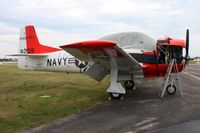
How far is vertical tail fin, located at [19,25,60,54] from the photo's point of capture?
15810 millimetres

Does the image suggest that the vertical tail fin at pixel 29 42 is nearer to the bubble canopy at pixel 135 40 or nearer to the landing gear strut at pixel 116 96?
the bubble canopy at pixel 135 40

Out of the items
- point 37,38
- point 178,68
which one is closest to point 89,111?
point 178,68

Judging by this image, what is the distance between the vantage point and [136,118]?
781 cm

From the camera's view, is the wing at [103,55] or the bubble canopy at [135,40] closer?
the wing at [103,55]

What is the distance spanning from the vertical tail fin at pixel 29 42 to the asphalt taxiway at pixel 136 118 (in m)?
6.57

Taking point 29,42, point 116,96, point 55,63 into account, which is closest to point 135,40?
point 116,96

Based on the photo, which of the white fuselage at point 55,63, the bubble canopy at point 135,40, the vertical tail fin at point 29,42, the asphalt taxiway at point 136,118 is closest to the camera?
the asphalt taxiway at point 136,118

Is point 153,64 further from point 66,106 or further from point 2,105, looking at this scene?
point 2,105

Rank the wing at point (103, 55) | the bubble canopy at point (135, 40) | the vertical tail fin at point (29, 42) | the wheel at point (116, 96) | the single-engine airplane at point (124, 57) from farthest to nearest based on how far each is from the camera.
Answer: the vertical tail fin at point (29, 42)
the bubble canopy at point (135, 40)
the wheel at point (116, 96)
the single-engine airplane at point (124, 57)
the wing at point (103, 55)

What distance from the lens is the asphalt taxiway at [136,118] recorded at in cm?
669

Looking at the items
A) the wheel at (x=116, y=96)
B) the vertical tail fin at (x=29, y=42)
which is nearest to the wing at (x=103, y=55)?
the wheel at (x=116, y=96)

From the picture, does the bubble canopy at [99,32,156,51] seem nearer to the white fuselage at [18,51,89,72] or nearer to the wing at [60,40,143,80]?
the wing at [60,40,143,80]

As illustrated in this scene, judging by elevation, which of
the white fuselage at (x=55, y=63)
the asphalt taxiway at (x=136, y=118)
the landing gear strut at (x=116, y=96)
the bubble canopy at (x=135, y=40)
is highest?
the bubble canopy at (x=135, y=40)

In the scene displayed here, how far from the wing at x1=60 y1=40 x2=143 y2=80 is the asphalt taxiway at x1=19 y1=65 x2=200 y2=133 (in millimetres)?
1347
